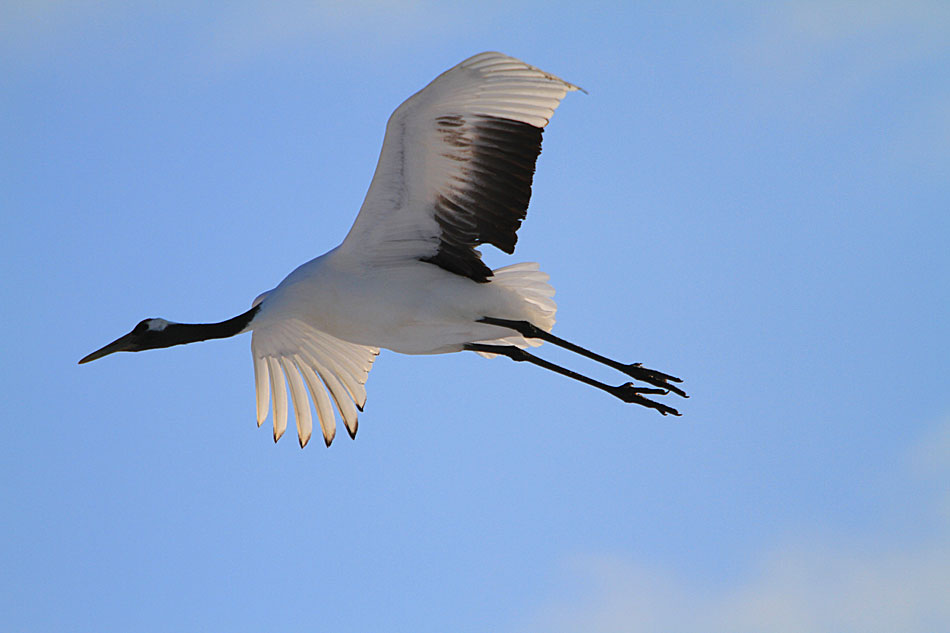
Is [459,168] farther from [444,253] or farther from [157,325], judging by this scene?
[157,325]

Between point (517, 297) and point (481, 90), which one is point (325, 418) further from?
point (481, 90)

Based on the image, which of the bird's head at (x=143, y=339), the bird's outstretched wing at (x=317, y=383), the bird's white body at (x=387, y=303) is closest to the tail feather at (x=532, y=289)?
the bird's white body at (x=387, y=303)

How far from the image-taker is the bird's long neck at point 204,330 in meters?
9.05

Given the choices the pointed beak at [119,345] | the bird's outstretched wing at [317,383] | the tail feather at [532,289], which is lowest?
the pointed beak at [119,345]

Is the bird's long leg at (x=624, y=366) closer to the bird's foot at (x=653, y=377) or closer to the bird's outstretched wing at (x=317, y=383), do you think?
the bird's foot at (x=653, y=377)

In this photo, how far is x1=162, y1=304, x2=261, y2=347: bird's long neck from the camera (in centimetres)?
905

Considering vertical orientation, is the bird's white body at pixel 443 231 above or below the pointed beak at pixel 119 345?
above

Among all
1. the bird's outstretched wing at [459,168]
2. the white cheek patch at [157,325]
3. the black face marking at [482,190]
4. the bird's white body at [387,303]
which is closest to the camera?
the bird's outstretched wing at [459,168]

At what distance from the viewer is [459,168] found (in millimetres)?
8250

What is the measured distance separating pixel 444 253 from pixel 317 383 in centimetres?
225

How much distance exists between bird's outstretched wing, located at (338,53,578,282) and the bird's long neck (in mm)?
1057

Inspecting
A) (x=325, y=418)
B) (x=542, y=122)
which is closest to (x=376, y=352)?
(x=325, y=418)

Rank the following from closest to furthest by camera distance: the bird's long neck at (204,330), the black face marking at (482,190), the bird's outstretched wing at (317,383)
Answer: the black face marking at (482,190) < the bird's long neck at (204,330) < the bird's outstretched wing at (317,383)

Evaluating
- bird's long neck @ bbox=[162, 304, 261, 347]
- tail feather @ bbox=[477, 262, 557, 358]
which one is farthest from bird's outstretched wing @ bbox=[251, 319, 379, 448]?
tail feather @ bbox=[477, 262, 557, 358]
